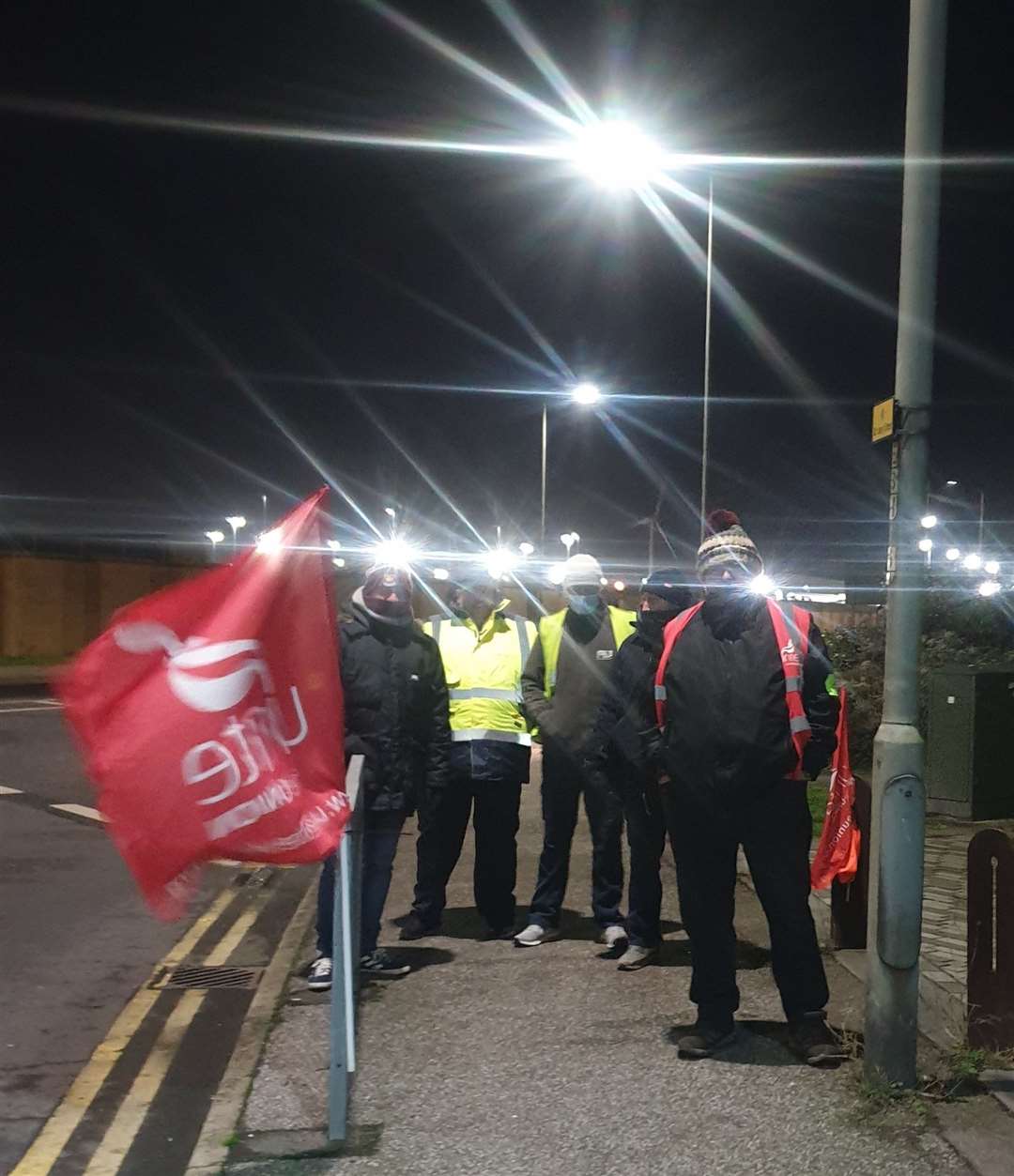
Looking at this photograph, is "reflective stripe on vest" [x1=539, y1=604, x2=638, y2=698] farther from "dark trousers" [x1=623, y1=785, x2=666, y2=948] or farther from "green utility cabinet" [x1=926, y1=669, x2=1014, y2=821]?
"green utility cabinet" [x1=926, y1=669, x2=1014, y2=821]

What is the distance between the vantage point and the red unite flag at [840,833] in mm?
6098

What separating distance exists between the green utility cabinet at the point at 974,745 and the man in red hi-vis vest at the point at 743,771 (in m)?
6.35

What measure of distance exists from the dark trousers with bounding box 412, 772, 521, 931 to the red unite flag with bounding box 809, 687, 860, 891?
1.64 metres

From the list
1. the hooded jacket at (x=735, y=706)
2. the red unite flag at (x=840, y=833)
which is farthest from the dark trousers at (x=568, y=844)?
the hooded jacket at (x=735, y=706)

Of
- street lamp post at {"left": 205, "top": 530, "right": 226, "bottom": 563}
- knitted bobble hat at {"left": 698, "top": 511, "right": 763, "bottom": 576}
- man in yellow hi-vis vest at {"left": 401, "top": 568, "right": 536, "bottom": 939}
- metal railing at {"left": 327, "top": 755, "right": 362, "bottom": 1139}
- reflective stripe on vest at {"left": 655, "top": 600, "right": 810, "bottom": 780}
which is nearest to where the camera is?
metal railing at {"left": 327, "top": 755, "right": 362, "bottom": 1139}

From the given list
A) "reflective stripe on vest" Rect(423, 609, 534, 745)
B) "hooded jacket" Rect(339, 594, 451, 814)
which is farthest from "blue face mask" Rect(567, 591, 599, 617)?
"hooded jacket" Rect(339, 594, 451, 814)

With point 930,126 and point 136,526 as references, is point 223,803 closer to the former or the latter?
point 930,126

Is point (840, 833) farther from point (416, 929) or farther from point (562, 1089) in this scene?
point (416, 929)

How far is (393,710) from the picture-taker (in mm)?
6070

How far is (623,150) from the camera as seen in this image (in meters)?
11.5

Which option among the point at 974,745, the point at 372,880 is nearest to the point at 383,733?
the point at 372,880

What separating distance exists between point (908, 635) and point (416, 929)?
3.40 m

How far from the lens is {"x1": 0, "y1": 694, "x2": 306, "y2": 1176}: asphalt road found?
4742 mm

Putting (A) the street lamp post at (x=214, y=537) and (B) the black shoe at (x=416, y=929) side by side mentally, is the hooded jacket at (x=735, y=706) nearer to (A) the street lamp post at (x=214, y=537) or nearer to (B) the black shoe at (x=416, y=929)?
(B) the black shoe at (x=416, y=929)
